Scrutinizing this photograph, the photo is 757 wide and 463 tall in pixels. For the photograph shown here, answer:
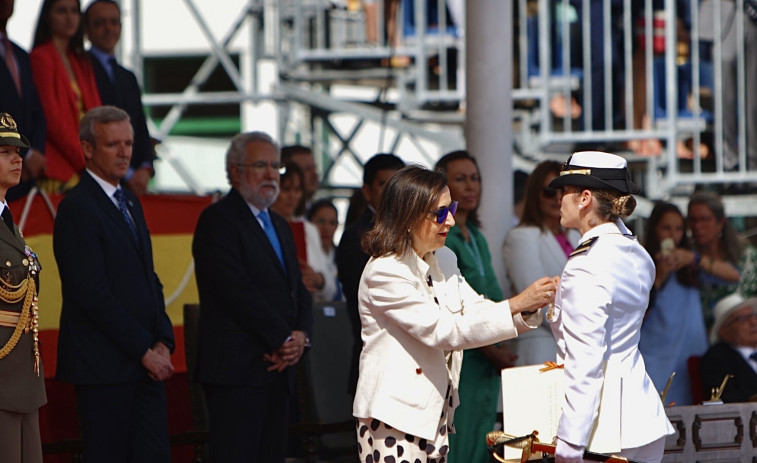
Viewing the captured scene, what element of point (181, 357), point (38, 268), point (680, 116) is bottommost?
point (181, 357)

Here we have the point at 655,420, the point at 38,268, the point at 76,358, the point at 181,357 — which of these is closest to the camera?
the point at 655,420

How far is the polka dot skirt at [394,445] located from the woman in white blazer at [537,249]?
203 centimetres

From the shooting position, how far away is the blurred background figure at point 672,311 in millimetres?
7742

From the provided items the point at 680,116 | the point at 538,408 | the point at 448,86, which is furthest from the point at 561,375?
the point at 448,86

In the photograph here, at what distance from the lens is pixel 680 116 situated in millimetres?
10758

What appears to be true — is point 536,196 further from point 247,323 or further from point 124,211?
point 124,211

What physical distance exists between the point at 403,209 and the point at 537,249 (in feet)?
7.32

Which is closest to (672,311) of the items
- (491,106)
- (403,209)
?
(491,106)

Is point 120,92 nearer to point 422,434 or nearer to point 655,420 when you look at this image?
point 422,434

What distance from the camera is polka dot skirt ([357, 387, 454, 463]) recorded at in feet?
14.9

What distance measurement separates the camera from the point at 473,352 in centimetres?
622

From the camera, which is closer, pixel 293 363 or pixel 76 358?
pixel 76 358

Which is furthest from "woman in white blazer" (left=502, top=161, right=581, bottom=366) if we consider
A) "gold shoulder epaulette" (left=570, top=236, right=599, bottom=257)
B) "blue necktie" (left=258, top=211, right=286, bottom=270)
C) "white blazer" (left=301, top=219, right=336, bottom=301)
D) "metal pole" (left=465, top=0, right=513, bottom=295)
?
"gold shoulder epaulette" (left=570, top=236, right=599, bottom=257)

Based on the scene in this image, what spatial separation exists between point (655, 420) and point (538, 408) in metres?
0.39
